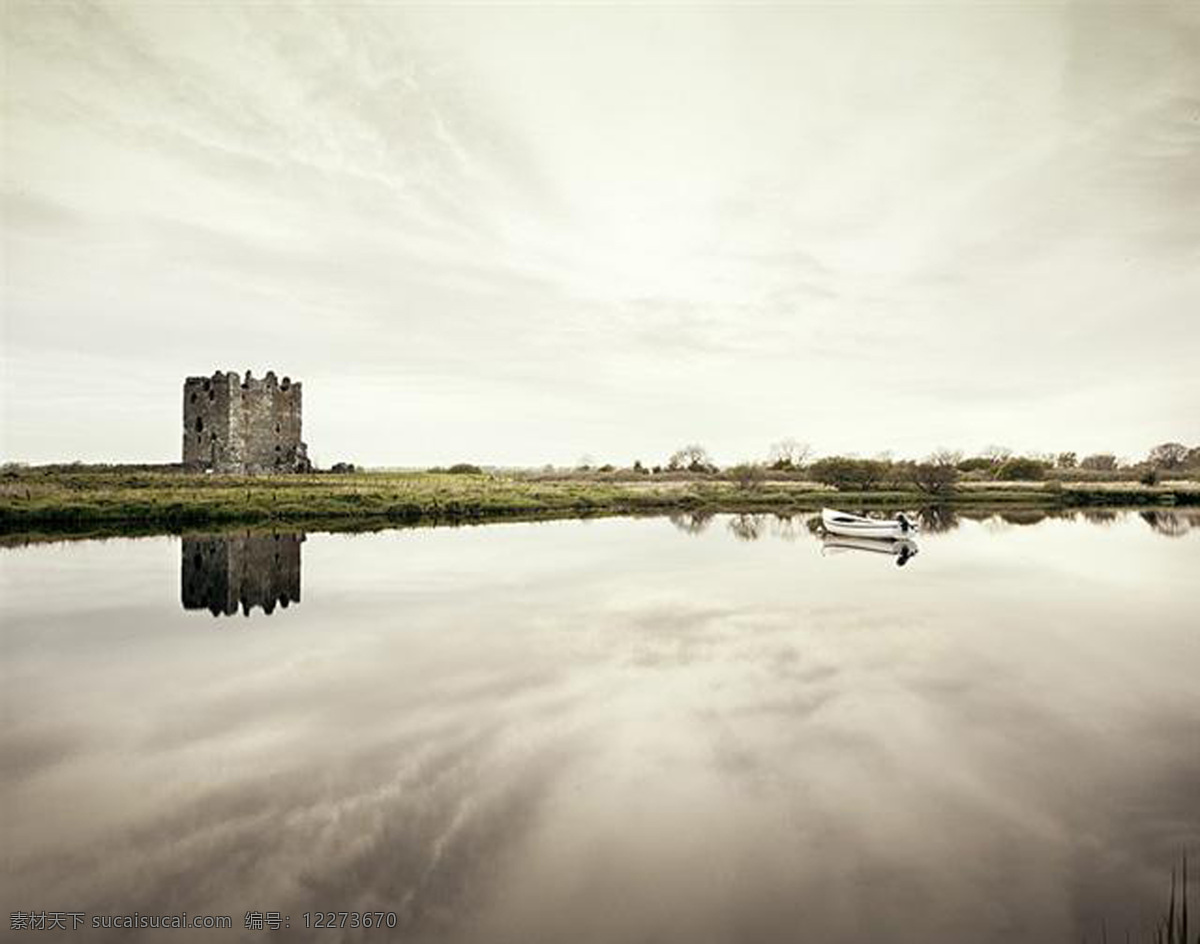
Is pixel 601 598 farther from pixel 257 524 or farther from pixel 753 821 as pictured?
pixel 257 524

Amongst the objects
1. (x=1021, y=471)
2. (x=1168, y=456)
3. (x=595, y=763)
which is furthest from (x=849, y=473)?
(x=1168, y=456)

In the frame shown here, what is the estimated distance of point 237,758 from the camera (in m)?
9.47

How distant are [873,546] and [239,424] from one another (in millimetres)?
51654

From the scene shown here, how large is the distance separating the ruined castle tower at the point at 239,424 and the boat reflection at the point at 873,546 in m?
48.4

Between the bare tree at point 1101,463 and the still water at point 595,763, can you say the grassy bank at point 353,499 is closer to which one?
the still water at point 595,763

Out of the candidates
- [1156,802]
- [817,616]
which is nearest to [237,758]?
[1156,802]

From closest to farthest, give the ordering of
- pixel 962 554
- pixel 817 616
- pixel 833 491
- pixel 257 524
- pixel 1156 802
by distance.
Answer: pixel 1156 802
pixel 817 616
pixel 962 554
pixel 257 524
pixel 833 491

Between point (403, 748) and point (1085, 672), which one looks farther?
point (1085, 672)

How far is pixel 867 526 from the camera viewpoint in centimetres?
3841

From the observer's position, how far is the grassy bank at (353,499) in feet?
128

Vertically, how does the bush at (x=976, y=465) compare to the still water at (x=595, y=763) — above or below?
above

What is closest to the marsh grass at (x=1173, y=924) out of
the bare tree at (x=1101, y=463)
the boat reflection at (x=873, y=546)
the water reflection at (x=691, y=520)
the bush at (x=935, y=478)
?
the boat reflection at (x=873, y=546)

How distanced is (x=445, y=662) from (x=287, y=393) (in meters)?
57.9

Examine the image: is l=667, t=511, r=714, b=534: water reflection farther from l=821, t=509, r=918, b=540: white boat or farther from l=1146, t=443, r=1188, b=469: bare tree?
l=1146, t=443, r=1188, b=469: bare tree
